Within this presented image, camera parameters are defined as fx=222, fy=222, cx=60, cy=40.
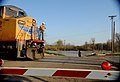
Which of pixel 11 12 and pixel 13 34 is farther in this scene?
pixel 11 12

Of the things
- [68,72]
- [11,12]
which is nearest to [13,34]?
[11,12]

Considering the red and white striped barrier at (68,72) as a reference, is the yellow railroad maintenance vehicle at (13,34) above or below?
above

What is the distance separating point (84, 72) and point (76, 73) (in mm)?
182

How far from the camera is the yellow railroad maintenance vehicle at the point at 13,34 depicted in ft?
45.2

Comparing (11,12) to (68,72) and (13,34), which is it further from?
(68,72)

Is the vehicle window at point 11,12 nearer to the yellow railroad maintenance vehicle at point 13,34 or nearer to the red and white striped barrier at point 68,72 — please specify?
the yellow railroad maintenance vehicle at point 13,34

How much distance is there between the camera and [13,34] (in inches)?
546

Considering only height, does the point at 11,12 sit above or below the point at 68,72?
above

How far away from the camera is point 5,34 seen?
45.5 ft

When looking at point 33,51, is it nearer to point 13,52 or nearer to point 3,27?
point 13,52

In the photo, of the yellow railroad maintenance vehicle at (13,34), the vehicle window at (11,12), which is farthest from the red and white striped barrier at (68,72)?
the vehicle window at (11,12)

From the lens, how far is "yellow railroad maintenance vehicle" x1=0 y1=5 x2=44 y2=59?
45.2 feet

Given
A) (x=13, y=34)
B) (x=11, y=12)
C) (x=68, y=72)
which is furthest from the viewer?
(x=11, y=12)

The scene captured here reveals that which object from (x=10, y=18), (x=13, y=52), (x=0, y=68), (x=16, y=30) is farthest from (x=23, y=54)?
(x=0, y=68)
